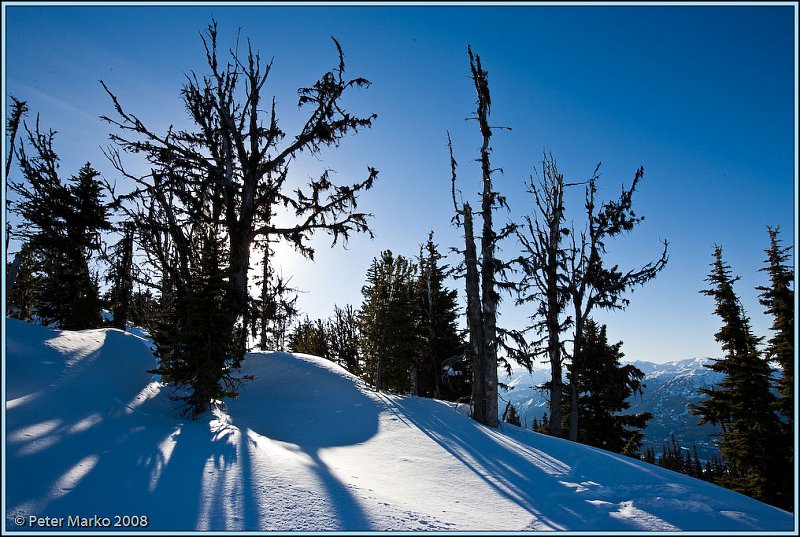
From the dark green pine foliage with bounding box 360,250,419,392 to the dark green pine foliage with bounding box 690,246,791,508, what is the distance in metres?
18.6

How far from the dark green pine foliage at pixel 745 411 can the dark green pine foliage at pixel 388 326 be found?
1864 centimetres

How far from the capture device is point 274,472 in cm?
524

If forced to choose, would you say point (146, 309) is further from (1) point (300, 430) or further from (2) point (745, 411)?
(2) point (745, 411)

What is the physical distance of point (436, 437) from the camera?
9031 millimetres

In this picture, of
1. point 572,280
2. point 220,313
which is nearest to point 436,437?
point 220,313

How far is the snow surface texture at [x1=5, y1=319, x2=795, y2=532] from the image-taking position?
399cm

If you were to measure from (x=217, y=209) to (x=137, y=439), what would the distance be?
8892mm

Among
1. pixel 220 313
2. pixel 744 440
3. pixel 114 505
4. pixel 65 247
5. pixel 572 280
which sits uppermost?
pixel 65 247

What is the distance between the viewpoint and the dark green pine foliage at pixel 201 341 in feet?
25.2

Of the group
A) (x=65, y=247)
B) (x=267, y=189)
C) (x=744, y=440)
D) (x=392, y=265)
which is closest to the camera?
(x=267, y=189)

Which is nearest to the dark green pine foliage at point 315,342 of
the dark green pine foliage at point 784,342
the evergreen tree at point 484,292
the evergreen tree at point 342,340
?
the evergreen tree at point 342,340

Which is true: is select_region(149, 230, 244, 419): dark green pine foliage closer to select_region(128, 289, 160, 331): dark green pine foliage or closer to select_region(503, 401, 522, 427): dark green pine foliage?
select_region(128, 289, 160, 331): dark green pine foliage

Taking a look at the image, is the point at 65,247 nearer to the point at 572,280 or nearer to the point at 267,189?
the point at 267,189

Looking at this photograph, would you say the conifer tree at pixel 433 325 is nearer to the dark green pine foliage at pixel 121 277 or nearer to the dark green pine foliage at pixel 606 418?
the dark green pine foliage at pixel 606 418
